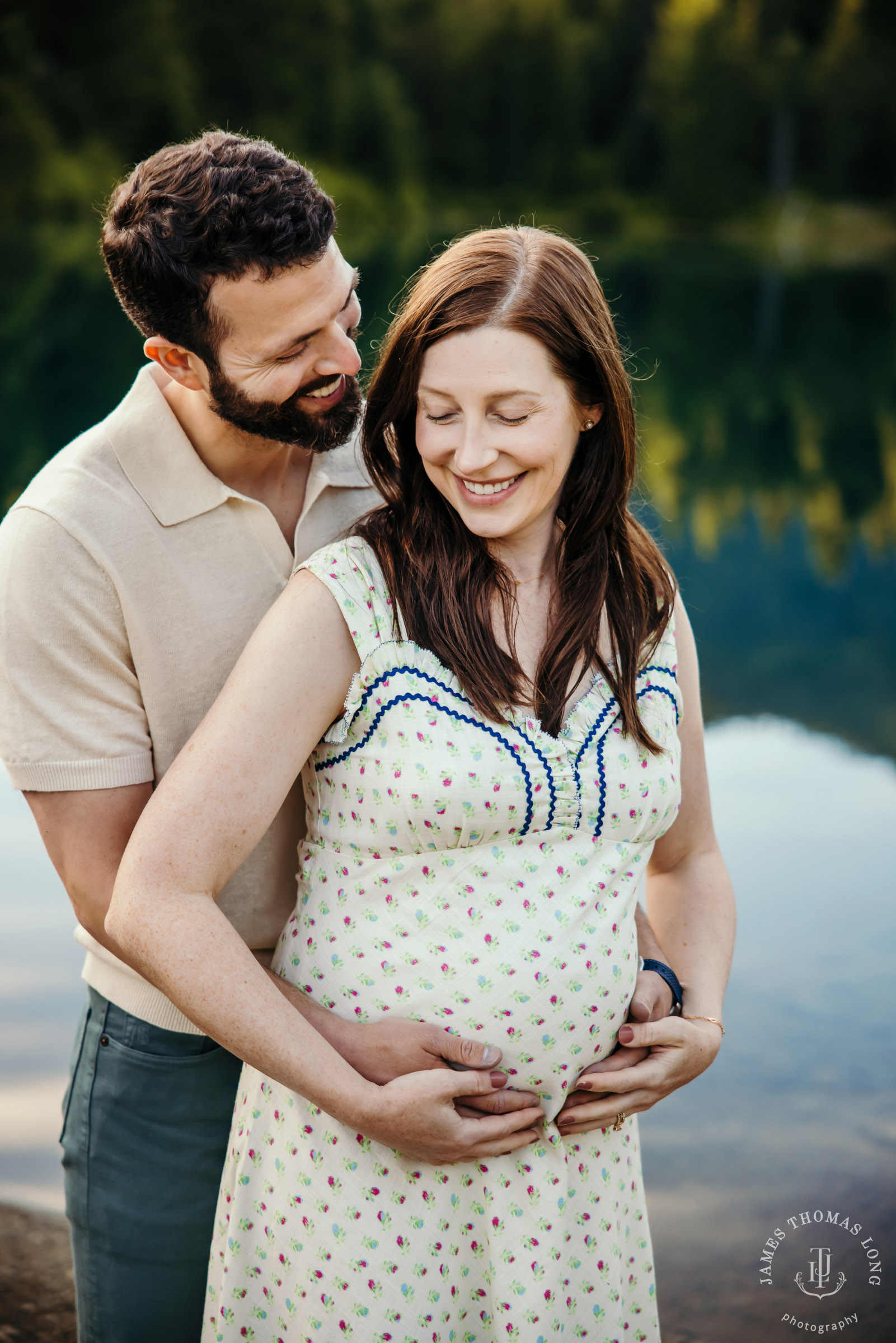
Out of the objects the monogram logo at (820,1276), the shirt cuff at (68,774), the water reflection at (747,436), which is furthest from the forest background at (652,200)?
the shirt cuff at (68,774)

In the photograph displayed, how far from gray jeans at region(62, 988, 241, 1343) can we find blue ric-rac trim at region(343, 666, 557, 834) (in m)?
0.67

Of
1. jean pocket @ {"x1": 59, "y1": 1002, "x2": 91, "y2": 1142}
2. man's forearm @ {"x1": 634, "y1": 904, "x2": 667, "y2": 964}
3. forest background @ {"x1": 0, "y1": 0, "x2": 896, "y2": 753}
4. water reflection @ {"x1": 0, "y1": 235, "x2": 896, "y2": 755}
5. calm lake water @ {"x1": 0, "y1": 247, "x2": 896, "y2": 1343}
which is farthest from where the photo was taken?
forest background @ {"x1": 0, "y1": 0, "x2": 896, "y2": 753}

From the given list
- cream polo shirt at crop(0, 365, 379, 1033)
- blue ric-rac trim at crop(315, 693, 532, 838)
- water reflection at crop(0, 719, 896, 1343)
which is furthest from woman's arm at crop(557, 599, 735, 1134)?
water reflection at crop(0, 719, 896, 1343)

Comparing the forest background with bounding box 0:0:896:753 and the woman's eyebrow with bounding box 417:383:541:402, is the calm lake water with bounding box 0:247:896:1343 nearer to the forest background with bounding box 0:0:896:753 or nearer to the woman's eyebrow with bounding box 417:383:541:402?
the forest background with bounding box 0:0:896:753

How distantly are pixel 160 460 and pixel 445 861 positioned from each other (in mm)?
649

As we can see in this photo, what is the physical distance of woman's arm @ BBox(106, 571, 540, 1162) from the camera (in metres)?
1.34

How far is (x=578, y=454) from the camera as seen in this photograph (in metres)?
1.64

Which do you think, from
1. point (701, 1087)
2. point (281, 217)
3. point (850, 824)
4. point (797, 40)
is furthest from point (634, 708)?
point (797, 40)

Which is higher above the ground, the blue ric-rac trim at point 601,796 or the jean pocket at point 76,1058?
the blue ric-rac trim at point 601,796

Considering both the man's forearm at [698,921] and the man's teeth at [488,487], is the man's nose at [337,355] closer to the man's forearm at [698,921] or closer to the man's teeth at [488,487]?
the man's teeth at [488,487]

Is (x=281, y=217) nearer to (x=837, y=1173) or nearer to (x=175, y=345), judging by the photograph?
(x=175, y=345)

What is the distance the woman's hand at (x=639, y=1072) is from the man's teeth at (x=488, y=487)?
0.70 meters

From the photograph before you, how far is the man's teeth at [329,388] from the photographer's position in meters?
1.66

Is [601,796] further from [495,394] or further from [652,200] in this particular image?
[652,200]
